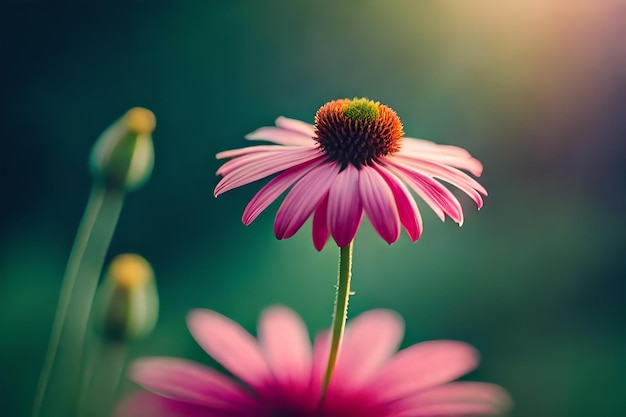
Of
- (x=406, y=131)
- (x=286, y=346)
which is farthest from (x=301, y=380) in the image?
(x=406, y=131)

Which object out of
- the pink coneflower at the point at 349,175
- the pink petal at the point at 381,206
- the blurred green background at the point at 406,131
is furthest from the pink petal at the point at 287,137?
the blurred green background at the point at 406,131

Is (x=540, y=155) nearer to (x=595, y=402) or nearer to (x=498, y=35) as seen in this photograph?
(x=498, y=35)

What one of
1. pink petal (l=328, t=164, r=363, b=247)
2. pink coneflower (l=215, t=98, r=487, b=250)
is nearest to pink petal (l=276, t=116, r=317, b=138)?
pink coneflower (l=215, t=98, r=487, b=250)

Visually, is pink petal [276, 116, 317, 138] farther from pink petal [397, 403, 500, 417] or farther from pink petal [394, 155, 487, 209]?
pink petal [397, 403, 500, 417]

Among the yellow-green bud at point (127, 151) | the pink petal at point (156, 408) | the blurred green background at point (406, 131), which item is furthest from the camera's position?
the blurred green background at point (406, 131)

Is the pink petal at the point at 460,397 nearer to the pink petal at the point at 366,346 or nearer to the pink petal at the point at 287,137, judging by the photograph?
the pink petal at the point at 366,346

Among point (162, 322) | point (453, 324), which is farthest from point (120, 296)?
point (453, 324)
